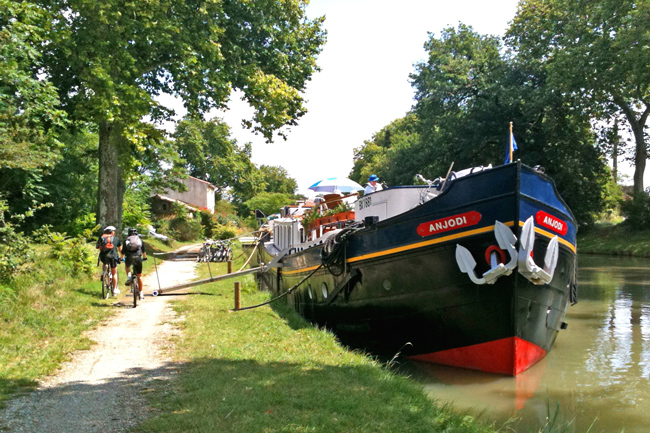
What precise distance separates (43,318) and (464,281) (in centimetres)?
659

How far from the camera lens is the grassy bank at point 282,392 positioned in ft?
16.4

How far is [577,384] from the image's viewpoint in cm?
846

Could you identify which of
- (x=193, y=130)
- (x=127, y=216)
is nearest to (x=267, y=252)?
(x=127, y=216)

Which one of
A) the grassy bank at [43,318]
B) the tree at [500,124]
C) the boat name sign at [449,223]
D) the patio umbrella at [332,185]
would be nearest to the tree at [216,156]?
the tree at [500,124]

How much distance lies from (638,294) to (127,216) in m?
20.7

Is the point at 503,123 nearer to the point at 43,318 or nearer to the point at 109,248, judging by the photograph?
the point at 109,248

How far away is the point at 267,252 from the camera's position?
2039cm

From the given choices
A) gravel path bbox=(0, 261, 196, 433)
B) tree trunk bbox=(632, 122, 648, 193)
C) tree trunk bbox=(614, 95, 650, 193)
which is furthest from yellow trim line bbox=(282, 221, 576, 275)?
tree trunk bbox=(632, 122, 648, 193)

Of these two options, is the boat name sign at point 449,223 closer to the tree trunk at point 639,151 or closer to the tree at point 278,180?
the tree trunk at point 639,151

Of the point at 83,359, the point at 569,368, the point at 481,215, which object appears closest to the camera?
the point at 83,359

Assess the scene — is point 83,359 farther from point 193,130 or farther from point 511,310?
point 193,130

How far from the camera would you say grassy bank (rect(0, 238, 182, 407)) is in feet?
21.7

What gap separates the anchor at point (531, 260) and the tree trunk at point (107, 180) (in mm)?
14015

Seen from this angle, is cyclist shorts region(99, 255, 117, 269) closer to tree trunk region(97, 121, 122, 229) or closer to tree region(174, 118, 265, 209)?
tree trunk region(97, 121, 122, 229)
